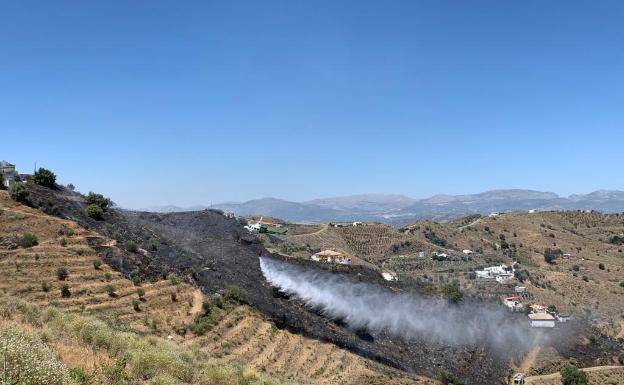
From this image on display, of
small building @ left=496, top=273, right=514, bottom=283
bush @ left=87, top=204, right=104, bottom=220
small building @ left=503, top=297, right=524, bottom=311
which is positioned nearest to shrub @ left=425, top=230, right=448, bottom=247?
small building @ left=496, top=273, right=514, bottom=283

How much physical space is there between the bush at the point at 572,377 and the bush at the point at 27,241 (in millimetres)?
70787

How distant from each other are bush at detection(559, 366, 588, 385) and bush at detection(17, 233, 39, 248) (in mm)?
70787

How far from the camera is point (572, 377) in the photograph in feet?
208

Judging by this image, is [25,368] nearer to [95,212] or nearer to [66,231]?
[66,231]

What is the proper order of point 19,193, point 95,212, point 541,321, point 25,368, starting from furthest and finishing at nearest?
point 541,321, point 95,212, point 19,193, point 25,368

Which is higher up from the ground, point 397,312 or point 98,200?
point 98,200

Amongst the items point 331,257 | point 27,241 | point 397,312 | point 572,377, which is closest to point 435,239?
point 331,257

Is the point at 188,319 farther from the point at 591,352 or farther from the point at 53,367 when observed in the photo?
the point at 591,352

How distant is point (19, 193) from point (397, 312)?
191ft

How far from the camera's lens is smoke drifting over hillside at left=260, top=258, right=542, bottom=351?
69.0 meters

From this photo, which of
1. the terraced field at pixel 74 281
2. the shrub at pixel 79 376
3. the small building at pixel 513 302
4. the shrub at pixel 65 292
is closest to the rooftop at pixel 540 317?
the small building at pixel 513 302

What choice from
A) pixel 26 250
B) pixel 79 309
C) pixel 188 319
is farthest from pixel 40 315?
pixel 26 250

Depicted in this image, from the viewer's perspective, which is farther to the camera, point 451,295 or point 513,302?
point 513,302

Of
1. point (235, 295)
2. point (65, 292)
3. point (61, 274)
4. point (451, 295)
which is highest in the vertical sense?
point (61, 274)
